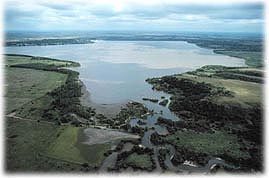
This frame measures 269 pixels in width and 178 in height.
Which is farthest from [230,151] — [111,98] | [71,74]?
[71,74]

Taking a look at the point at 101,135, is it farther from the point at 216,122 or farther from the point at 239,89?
the point at 239,89

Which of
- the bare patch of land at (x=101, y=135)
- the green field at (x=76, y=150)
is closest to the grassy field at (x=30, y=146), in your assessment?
the green field at (x=76, y=150)

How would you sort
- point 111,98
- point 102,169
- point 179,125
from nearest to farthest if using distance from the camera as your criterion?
point 102,169
point 179,125
point 111,98

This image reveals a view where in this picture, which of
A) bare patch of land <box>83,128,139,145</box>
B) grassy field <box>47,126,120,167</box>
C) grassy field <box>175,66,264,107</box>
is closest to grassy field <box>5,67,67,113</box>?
grassy field <box>47,126,120,167</box>

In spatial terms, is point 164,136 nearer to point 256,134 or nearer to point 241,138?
point 241,138

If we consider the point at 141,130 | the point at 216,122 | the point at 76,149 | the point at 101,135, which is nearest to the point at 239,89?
the point at 216,122

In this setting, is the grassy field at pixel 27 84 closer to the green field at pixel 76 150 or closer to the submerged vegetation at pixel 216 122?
the green field at pixel 76 150
